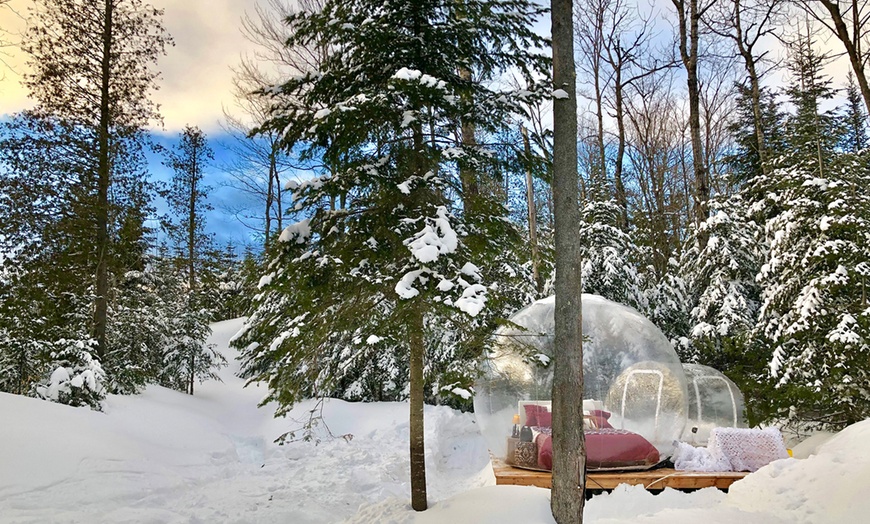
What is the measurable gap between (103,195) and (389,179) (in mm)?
8525

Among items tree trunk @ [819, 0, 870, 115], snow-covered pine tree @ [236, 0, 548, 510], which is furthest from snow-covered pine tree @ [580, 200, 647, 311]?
snow-covered pine tree @ [236, 0, 548, 510]

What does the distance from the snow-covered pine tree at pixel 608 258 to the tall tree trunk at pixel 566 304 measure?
6334 millimetres

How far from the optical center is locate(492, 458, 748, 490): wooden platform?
5602 mm

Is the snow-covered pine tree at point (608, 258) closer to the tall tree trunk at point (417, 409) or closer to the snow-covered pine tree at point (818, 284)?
the snow-covered pine tree at point (818, 284)

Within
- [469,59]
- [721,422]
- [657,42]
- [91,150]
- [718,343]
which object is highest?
[657,42]

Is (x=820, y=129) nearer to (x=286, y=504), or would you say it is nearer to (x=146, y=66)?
(x=286, y=504)

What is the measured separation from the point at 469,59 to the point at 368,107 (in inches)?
55.2

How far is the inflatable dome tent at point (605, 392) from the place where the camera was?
239 inches

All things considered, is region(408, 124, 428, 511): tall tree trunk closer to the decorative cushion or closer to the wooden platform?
the wooden platform

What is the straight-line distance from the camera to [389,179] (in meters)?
4.61

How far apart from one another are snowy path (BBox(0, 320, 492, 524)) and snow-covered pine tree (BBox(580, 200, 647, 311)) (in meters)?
3.73

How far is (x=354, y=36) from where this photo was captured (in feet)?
15.6

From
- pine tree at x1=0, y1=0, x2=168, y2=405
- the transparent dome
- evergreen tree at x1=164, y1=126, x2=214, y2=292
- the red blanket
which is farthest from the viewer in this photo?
evergreen tree at x1=164, y1=126, x2=214, y2=292

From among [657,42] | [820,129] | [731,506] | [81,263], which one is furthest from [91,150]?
[657,42]
